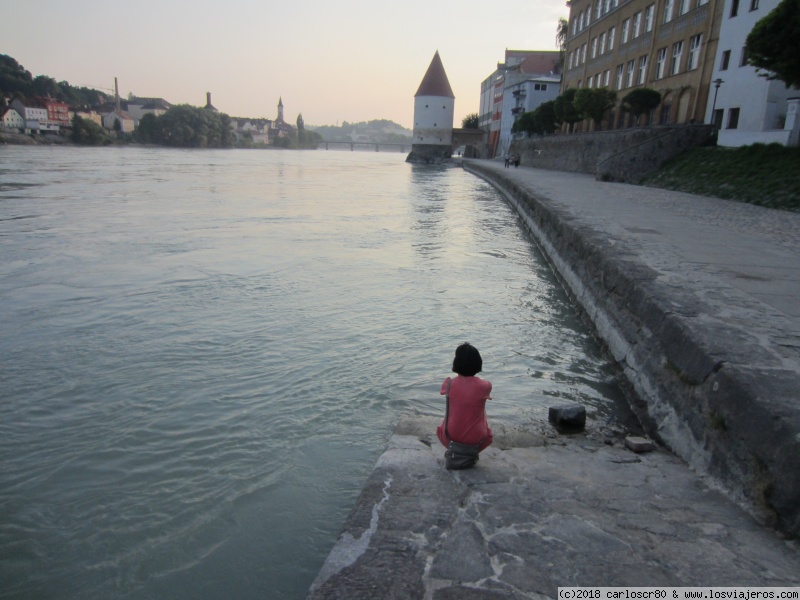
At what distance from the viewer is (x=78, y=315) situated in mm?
6844

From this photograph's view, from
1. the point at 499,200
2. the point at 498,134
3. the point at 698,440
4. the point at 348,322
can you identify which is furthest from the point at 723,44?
the point at 498,134

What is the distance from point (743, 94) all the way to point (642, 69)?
37.1ft

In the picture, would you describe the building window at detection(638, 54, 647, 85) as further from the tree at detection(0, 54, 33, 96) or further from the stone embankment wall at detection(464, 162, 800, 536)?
the tree at detection(0, 54, 33, 96)

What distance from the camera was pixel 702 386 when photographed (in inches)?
146

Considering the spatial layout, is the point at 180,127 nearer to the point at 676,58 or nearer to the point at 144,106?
the point at 144,106

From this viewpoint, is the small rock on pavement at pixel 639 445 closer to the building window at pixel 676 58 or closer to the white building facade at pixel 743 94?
the white building facade at pixel 743 94

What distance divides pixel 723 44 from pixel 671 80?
4.35 meters

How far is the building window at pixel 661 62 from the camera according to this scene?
28744 millimetres

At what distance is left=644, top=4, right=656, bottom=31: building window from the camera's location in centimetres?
2995

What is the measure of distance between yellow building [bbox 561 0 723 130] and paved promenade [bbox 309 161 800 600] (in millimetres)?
23689

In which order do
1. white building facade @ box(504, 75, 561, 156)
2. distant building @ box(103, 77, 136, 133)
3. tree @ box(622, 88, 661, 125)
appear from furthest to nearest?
distant building @ box(103, 77, 136, 133), white building facade @ box(504, 75, 561, 156), tree @ box(622, 88, 661, 125)

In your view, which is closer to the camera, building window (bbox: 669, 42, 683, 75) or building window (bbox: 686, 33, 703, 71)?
building window (bbox: 686, 33, 703, 71)

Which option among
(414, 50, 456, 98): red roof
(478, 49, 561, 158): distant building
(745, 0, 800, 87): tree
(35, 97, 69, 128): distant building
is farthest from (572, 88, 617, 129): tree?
(35, 97, 69, 128): distant building

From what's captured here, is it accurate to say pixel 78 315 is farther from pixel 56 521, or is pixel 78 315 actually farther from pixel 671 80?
pixel 671 80
